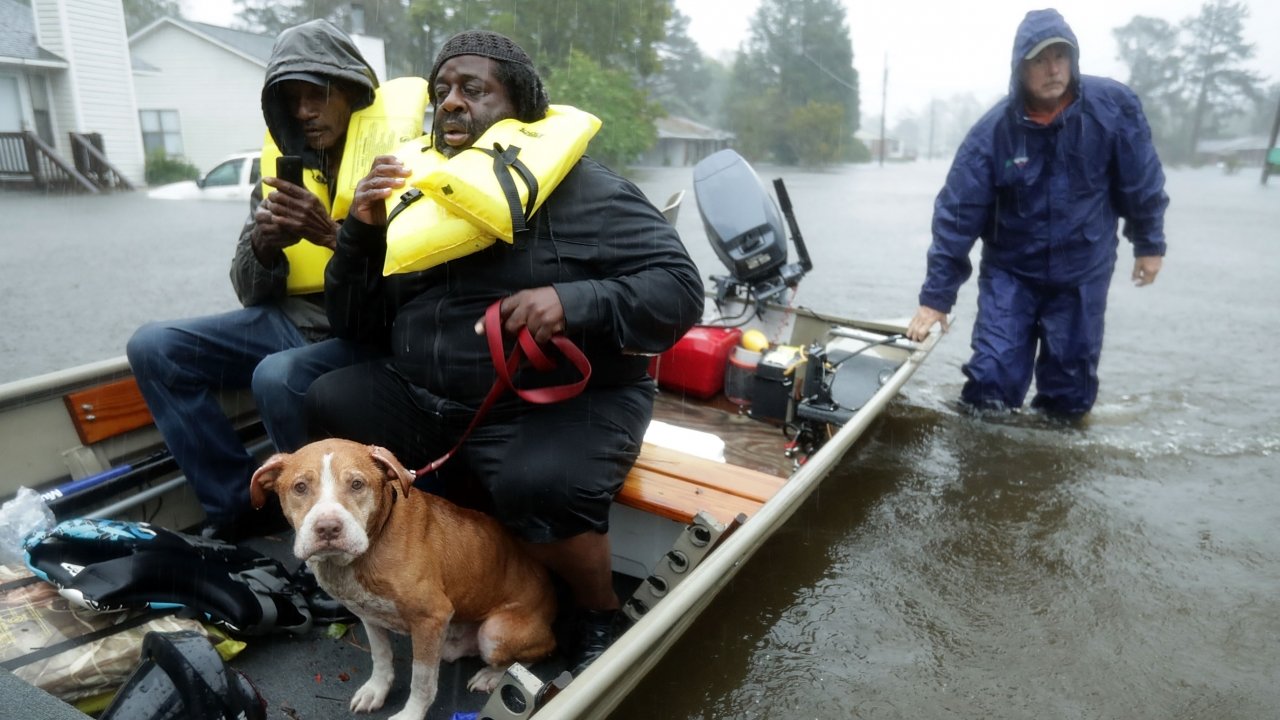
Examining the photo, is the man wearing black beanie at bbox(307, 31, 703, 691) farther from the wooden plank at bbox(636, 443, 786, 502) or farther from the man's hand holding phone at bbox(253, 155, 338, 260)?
the wooden plank at bbox(636, 443, 786, 502)

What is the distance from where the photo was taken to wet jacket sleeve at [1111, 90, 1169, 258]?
4.88 meters

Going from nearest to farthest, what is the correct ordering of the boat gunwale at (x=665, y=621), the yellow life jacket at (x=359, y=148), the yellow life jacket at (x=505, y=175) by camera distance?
the boat gunwale at (x=665, y=621), the yellow life jacket at (x=505, y=175), the yellow life jacket at (x=359, y=148)

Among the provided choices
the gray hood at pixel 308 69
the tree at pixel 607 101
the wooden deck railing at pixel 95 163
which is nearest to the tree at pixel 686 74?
the tree at pixel 607 101

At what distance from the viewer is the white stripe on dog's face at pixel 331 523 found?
6.43ft

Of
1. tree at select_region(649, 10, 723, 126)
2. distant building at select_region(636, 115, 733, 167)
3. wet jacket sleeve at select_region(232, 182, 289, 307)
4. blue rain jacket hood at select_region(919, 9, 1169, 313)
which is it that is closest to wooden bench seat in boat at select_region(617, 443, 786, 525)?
wet jacket sleeve at select_region(232, 182, 289, 307)

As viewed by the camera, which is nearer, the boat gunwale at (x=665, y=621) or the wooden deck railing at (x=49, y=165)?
the boat gunwale at (x=665, y=621)

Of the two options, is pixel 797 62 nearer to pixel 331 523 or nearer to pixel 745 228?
pixel 745 228

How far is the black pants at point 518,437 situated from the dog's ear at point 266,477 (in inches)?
24.3

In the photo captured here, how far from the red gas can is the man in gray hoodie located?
2.01 metres

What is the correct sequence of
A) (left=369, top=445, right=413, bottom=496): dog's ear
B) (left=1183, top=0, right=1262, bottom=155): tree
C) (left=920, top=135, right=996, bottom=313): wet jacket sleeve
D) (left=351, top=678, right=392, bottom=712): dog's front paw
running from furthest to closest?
(left=1183, top=0, right=1262, bottom=155): tree < (left=920, top=135, right=996, bottom=313): wet jacket sleeve < (left=351, top=678, right=392, bottom=712): dog's front paw < (left=369, top=445, right=413, bottom=496): dog's ear

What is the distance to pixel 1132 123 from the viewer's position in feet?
16.0

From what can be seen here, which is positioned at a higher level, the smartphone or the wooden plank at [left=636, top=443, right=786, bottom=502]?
the smartphone

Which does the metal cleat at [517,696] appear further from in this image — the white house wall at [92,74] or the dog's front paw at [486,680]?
the white house wall at [92,74]

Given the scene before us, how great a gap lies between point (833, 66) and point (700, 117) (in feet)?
39.6
